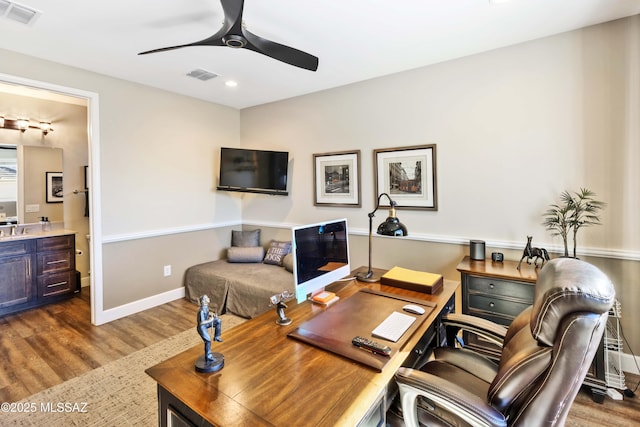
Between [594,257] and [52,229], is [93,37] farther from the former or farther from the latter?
[594,257]

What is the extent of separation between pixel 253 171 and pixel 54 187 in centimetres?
277

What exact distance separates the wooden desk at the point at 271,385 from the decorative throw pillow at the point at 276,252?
2583 millimetres

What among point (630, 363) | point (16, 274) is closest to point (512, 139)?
point (630, 363)

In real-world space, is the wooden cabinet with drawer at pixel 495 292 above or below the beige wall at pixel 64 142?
below

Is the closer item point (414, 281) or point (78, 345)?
point (414, 281)

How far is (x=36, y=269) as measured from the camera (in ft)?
12.3

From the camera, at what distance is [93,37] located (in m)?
2.51

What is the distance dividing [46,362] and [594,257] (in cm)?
457

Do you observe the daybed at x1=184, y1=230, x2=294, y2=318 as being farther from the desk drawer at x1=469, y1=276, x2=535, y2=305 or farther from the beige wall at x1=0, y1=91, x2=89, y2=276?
the beige wall at x1=0, y1=91, x2=89, y2=276

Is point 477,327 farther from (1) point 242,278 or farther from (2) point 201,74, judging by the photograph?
(2) point 201,74

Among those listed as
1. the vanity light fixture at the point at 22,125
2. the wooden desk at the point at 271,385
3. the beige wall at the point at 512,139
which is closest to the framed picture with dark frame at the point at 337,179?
the beige wall at the point at 512,139

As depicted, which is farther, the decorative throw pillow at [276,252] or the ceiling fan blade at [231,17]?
the decorative throw pillow at [276,252]

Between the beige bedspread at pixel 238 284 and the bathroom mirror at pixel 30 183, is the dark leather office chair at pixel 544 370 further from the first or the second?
the bathroom mirror at pixel 30 183

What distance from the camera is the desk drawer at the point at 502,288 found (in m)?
2.24
